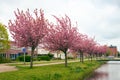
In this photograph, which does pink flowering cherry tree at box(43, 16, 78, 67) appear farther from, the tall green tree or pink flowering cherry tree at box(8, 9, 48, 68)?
the tall green tree

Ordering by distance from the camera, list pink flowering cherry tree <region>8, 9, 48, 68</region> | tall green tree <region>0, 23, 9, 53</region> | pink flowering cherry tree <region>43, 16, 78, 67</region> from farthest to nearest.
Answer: tall green tree <region>0, 23, 9, 53</region> < pink flowering cherry tree <region>43, 16, 78, 67</region> < pink flowering cherry tree <region>8, 9, 48, 68</region>

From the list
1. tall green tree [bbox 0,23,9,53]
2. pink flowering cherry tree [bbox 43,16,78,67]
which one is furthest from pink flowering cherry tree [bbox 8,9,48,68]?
tall green tree [bbox 0,23,9,53]

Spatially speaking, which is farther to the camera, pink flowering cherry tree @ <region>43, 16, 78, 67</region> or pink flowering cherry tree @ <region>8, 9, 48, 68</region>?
pink flowering cherry tree @ <region>43, 16, 78, 67</region>

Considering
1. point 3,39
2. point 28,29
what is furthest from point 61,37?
point 3,39

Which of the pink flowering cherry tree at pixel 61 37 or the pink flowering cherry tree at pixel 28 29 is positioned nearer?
the pink flowering cherry tree at pixel 28 29

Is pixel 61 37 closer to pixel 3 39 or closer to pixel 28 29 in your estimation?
pixel 28 29

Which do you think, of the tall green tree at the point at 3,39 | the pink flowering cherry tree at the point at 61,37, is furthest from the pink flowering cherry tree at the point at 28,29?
the tall green tree at the point at 3,39

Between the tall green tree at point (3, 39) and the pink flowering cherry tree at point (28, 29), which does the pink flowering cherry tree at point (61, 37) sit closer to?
the pink flowering cherry tree at point (28, 29)

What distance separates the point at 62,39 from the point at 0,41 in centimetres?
2946

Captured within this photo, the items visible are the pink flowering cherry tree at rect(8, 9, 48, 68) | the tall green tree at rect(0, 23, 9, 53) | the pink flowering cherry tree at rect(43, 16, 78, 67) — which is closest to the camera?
the pink flowering cherry tree at rect(8, 9, 48, 68)

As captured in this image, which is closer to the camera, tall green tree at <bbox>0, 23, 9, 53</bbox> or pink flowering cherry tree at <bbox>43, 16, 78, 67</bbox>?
pink flowering cherry tree at <bbox>43, 16, 78, 67</bbox>

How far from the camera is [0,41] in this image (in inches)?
2717

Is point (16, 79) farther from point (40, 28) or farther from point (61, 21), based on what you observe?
point (61, 21)

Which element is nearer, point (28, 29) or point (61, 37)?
point (28, 29)
